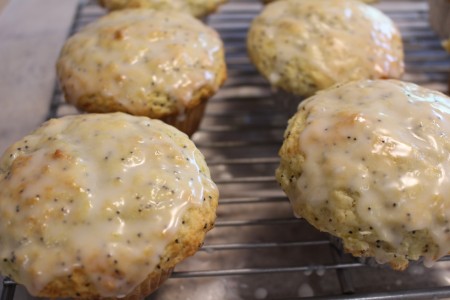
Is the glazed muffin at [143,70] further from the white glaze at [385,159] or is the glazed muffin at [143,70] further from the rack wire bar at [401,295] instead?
the rack wire bar at [401,295]

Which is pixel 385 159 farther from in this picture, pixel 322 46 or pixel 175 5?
pixel 175 5

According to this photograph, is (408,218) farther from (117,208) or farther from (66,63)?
(66,63)

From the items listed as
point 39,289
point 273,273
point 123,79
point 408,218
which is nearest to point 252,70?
point 123,79

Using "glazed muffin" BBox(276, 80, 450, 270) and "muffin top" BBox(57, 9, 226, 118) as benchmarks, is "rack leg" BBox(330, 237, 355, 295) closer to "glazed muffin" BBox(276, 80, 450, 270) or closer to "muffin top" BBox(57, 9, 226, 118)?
"glazed muffin" BBox(276, 80, 450, 270)

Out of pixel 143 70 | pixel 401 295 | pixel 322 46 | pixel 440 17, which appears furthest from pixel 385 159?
pixel 440 17

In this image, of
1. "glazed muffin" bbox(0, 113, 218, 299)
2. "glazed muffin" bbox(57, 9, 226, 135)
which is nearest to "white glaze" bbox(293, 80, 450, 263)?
"glazed muffin" bbox(0, 113, 218, 299)

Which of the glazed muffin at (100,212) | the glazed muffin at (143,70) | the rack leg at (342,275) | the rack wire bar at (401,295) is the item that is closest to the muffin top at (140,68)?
the glazed muffin at (143,70)
